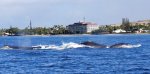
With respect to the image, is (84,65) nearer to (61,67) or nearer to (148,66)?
(61,67)

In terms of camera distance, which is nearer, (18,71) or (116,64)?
(18,71)

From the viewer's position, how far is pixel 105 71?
42719mm

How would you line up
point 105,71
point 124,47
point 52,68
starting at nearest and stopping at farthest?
point 105,71, point 52,68, point 124,47

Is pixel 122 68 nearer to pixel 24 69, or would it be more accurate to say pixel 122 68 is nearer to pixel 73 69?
pixel 73 69

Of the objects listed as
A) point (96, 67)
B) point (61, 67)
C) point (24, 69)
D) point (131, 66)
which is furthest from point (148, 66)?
point (24, 69)

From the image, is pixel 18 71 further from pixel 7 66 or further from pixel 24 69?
pixel 7 66

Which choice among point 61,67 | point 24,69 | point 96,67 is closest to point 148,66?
point 96,67

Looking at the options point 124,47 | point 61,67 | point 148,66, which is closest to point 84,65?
point 61,67

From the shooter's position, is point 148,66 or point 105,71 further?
point 148,66

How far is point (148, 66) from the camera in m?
46.4

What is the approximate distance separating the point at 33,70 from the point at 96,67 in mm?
5406

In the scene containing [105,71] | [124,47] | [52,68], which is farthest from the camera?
[124,47]

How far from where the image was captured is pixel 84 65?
160 feet

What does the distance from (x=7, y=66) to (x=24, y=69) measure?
13.5 ft
